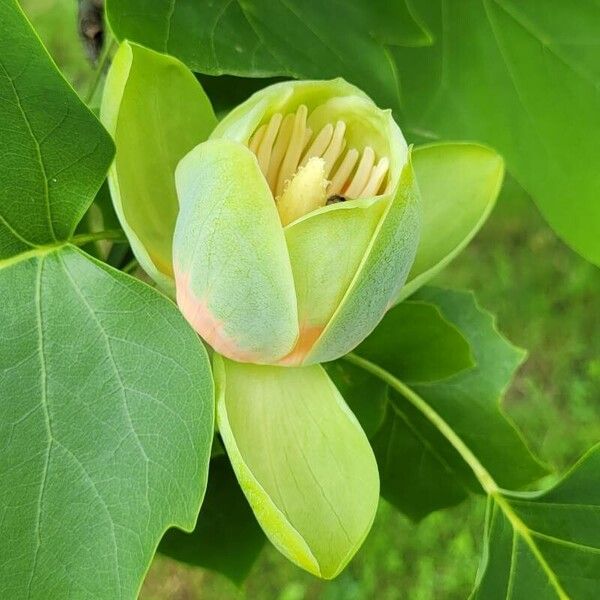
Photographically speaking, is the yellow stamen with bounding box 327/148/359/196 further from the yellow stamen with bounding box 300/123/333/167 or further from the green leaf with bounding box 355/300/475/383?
the green leaf with bounding box 355/300/475/383

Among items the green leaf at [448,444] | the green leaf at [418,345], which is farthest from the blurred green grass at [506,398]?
the green leaf at [418,345]

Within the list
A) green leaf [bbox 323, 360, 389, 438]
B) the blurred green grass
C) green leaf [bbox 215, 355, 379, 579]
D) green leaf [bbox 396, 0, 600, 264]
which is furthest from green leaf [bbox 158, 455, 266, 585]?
the blurred green grass

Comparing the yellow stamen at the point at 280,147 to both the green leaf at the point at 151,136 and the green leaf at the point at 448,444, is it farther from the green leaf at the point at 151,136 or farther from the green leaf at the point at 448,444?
the green leaf at the point at 448,444

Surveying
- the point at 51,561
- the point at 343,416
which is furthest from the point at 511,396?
the point at 51,561

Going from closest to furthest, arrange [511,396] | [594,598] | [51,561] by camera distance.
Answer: [51,561], [594,598], [511,396]

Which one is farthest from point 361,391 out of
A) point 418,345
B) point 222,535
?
point 222,535

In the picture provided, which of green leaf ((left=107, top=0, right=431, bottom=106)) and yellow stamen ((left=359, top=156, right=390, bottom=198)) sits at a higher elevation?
green leaf ((left=107, top=0, right=431, bottom=106))

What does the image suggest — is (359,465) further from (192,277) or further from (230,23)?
(230,23)

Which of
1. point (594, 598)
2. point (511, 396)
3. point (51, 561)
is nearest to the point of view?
point (51, 561)
